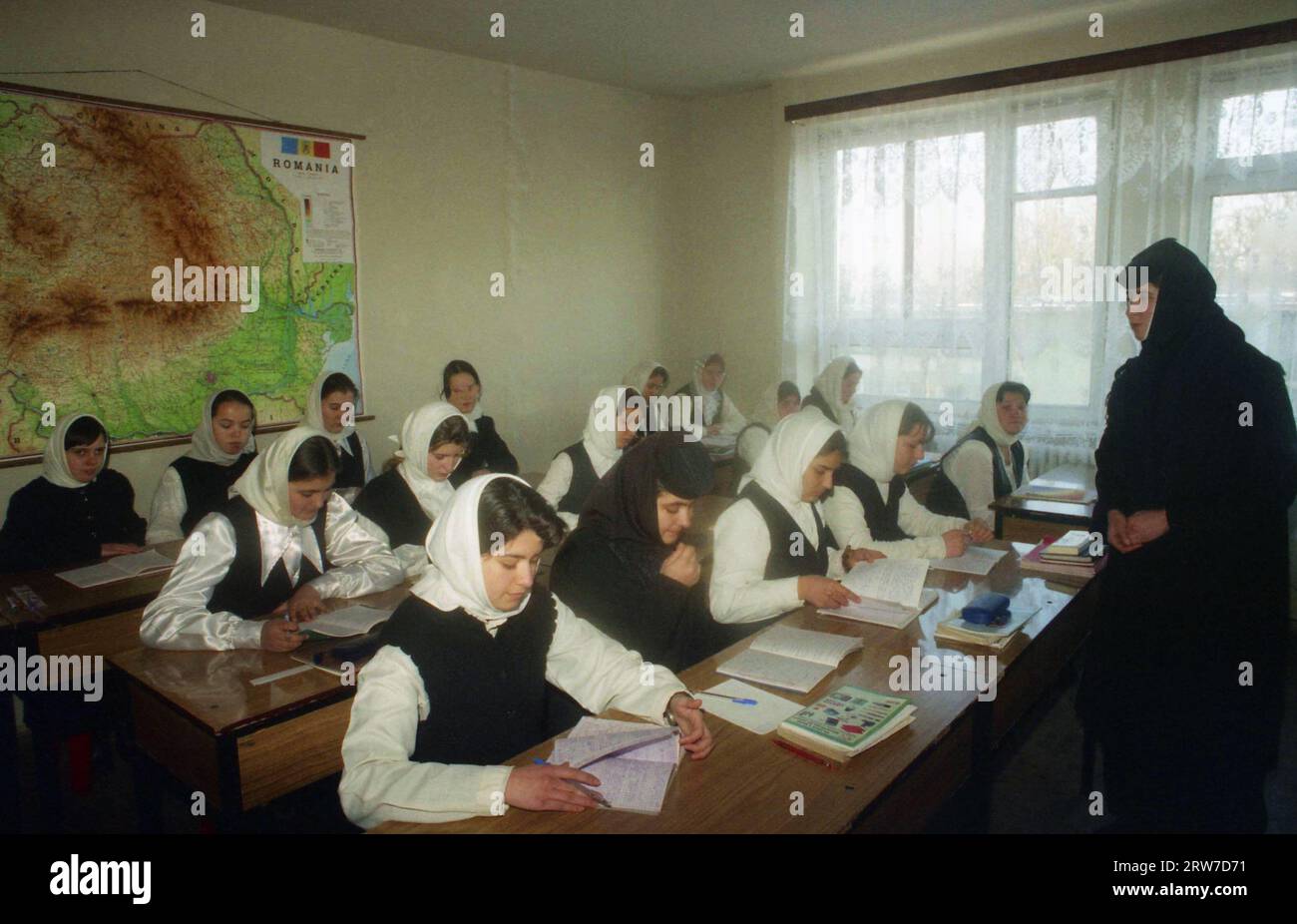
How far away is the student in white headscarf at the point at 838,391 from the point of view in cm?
567

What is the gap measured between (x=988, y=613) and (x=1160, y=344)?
89 centimetres

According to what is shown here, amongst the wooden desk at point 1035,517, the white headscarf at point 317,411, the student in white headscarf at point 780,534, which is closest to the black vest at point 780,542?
the student in white headscarf at point 780,534

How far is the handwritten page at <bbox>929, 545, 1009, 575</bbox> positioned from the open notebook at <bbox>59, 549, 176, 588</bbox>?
8.49 ft

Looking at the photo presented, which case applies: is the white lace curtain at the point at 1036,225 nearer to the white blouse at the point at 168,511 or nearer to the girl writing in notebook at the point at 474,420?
the girl writing in notebook at the point at 474,420

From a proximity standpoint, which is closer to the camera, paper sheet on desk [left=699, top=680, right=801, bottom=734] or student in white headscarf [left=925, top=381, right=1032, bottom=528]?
paper sheet on desk [left=699, top=680, right=801, bottom=734]

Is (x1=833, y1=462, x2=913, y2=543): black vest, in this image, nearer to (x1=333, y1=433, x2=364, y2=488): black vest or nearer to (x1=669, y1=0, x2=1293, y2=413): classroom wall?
(x1=333, y1=433, x2=364, y2=488): black vest

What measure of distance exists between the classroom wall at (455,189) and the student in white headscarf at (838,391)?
1601 millimetres

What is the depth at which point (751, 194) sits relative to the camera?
6.39m

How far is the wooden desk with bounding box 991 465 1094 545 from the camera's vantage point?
348 centimetres

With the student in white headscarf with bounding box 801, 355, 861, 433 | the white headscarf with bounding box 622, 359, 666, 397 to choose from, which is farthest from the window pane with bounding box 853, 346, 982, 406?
the white headscarf with bounding box 622, 359, 666, 397
